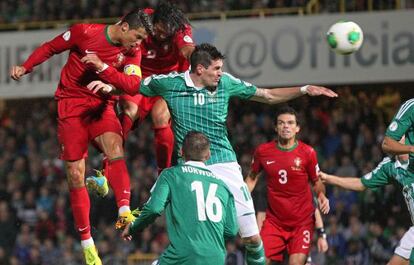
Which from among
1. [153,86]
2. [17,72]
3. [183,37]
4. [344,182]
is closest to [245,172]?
[344,182]

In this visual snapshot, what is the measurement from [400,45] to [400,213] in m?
3.76

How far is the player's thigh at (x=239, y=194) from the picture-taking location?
9297 mm

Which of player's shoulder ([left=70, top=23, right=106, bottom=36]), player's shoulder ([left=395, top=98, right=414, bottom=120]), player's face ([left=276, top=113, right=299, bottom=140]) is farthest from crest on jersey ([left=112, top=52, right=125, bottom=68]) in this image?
player's shoulder ([left=395, top=98, right=414, bottom=120])

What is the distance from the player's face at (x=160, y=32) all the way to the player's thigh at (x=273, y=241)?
107 inches

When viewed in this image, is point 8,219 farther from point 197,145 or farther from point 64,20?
point 197,145

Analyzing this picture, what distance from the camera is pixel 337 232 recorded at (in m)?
15.9

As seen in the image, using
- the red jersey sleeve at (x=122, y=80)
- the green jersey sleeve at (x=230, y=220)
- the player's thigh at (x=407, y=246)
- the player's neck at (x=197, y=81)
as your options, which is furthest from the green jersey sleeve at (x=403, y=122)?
Result: the red jersey sleeve at (x=122, y=80)

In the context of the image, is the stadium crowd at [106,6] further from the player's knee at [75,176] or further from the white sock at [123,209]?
the white sock at [123,209]

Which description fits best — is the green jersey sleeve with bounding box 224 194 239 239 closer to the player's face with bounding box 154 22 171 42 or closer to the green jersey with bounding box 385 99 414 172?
the green jersey with bounding box 385 99 414 172

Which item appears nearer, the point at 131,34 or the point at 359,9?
the point at 131,34

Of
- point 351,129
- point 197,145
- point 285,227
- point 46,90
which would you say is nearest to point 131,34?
point 197,145

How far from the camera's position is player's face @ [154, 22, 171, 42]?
34.7 feet

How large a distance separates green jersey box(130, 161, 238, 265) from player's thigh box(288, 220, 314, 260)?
379 cm

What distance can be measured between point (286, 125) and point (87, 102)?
240 centimetres
